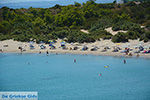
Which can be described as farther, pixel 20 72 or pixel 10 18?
pixel 10 18

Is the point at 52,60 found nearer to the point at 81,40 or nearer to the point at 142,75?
the point at 81,40

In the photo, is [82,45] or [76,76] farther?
[82,45]

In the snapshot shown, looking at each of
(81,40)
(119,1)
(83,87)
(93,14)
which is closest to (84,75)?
(83,87)

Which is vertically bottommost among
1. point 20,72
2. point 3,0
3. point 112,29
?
point 20,72

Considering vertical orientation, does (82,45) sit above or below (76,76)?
above

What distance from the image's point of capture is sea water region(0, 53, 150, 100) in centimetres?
3123

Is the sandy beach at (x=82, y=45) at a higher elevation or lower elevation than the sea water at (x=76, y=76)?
higher

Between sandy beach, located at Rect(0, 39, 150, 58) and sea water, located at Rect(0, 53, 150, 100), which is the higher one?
sandy beach, located at Rect(0, 39, 150, 58)

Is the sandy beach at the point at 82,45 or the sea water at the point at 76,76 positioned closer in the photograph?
the sea water at the point at 76,76

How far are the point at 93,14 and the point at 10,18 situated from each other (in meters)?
25.3

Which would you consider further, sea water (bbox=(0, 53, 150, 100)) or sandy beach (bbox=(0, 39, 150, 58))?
sandy beach (bbox=(0, 39, 150, 58))

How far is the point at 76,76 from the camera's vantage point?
3866cm

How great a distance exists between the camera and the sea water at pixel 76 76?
31.2 meters

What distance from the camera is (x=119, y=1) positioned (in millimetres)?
111438
